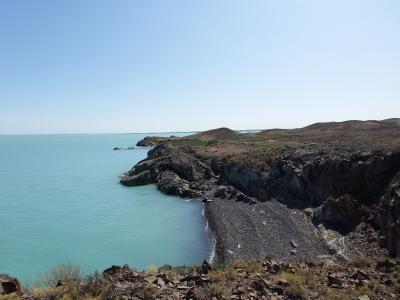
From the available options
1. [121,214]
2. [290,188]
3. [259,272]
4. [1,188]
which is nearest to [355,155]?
[290,188]

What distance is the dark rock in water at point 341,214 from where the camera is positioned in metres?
29.8

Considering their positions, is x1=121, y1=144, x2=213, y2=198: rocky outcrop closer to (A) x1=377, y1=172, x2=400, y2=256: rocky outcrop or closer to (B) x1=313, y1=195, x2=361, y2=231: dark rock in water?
(B) x1=313, y1=195, x2=361, y2=231: dark rock in water

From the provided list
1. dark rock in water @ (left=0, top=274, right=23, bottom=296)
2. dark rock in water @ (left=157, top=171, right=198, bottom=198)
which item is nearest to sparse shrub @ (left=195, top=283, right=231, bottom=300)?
dark rock in water @ (left=0, top=274, right=23, bottom=296)

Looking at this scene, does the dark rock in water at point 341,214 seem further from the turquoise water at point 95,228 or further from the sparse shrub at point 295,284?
the sparse shrub at point 295,284

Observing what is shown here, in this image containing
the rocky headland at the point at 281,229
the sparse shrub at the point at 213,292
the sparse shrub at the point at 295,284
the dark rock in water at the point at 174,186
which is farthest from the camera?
the dark rock in water at the point at 174,186

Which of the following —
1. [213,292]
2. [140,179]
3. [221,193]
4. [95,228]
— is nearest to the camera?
[213,292]

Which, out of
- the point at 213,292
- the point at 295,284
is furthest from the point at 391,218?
the point at 213,292

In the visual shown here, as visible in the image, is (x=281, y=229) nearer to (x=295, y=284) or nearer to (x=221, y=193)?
(x=221, y=193)

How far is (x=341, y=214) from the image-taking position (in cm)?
3083

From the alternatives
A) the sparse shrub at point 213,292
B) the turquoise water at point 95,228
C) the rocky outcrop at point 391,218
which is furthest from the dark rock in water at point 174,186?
the sparse shrub at point 213,292

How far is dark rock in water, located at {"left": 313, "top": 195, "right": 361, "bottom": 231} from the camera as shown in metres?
29.8

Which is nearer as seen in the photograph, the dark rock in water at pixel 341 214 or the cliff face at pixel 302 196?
the cliff face at pixel 302 196

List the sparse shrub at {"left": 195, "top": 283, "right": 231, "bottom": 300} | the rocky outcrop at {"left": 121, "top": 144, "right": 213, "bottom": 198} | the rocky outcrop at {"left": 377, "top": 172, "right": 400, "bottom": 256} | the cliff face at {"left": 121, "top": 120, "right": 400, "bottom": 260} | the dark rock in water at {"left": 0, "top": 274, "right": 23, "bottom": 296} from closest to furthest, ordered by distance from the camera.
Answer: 1. the sparse shrub at {"left": 195, "top": 283, "right": 231, "bottom": 300}
2. the dark rock in water at {"left": 0, "top": 274, "right": 23, "bottom": 296}
3. the rocky outcrop at {"left": 377, "top": 172, "right": 400, "bottom": 256}
4. the cliff face at {"left": 121, "top": 120, "right": 400, "bottom": 260}
5. the rocky outcrop at {"left": 121, "top": 144, "right": 213, "bottom": 198}

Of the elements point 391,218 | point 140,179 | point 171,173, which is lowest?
point 140,179
